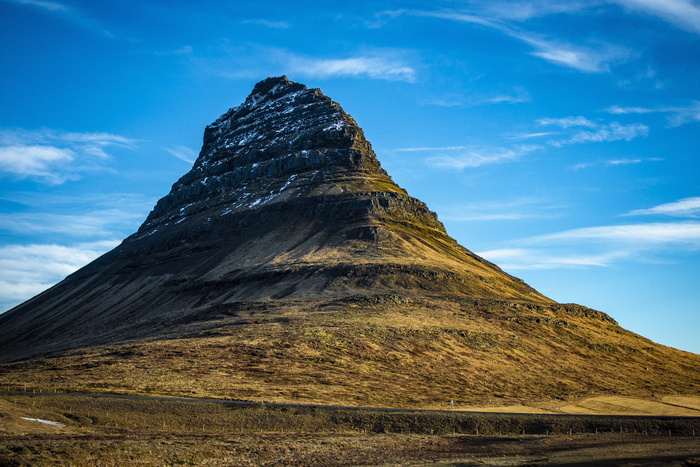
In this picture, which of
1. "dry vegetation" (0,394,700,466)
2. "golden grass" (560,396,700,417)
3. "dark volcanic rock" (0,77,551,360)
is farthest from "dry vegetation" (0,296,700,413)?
"dark volcanic rock" (0,77,551,360)

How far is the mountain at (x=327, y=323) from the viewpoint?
77.4m

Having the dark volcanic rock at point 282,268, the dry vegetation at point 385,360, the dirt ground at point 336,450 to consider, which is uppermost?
the dark volcanic rock at point 282,268

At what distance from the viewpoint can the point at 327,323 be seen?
4050 inches

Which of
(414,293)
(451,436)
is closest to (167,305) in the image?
(414,293)

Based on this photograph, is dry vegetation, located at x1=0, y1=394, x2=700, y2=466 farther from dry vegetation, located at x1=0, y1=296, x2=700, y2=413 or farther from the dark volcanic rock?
the dark volcanic rock

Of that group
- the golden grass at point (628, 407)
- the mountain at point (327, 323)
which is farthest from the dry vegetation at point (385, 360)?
the golden grass at point (628, 407)

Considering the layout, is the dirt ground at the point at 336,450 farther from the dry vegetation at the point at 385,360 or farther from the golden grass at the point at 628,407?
the golden grass at the point at 628,407

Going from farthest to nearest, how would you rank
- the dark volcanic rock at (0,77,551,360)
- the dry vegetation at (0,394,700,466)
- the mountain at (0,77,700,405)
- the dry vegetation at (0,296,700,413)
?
the dark volcanic rock at (0,77,551,360) → the mountain at (0,77,700,405) → the dry vegetation at (0,296,700,413) → the dry vegetation at (0,394,700,466)

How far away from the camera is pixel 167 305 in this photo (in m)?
152

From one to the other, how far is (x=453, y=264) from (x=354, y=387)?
8386 cm

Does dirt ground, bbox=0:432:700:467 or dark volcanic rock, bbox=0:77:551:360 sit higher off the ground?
dark volcanic rock, bbox=0:77:551:360

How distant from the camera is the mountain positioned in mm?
77375

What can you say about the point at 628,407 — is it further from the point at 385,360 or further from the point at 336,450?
the point at 336,450

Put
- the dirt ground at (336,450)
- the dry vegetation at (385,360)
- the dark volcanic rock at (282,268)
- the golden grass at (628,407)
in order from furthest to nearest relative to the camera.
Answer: the dark volcanic rock at (282,268), the dry vegetation at (385,360), the golden grass at (628,407), the dirt ground at (336,450)
